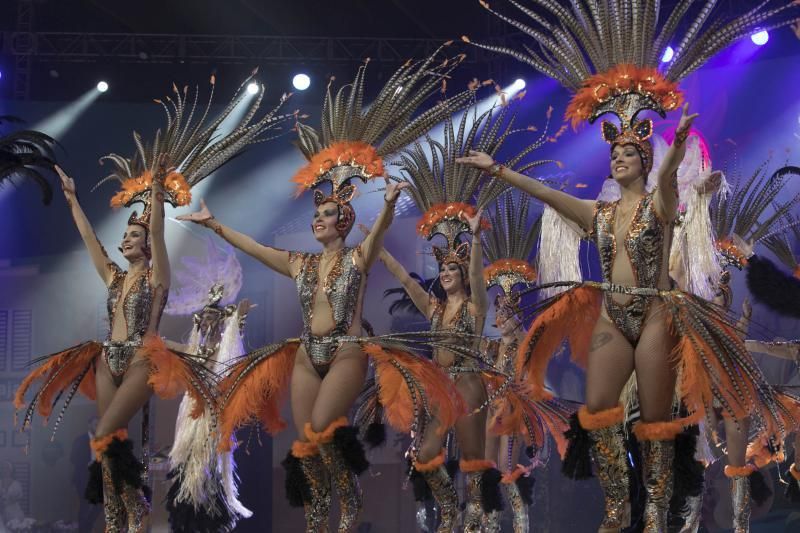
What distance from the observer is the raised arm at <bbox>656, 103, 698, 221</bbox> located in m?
3.63

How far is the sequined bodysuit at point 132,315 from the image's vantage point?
5.20 m

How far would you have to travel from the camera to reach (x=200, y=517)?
270 inches

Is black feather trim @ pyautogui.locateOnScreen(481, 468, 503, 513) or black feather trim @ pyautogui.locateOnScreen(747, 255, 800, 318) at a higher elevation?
black feather trim @ pyautogui.locateOnScreen(747, 255, 800, 318)

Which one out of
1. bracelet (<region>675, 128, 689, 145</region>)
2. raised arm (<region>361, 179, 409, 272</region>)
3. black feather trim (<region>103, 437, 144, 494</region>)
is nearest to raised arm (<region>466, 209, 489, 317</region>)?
raised arm (<region>361, 179, 409, 272</region>)

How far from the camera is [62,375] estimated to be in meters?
5.36

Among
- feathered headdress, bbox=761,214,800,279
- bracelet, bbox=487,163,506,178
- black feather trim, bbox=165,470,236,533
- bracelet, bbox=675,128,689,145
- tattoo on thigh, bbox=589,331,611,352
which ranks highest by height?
feathered headdress, bbox=761,214,800,279

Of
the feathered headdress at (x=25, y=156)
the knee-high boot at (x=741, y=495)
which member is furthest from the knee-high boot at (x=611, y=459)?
the feathered headdress at (x=25, y=156)

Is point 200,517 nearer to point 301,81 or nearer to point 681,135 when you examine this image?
point 301,81

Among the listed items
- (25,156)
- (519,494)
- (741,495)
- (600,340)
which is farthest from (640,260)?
(25,156)

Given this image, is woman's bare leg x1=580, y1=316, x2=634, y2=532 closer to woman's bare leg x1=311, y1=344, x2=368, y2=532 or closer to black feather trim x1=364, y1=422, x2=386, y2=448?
woman's bare leg x1=311, y1=344, x2=368, y2=532

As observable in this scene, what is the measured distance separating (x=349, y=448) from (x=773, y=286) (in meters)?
5.33

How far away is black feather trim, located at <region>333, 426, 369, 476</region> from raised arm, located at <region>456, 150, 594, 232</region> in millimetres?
1290

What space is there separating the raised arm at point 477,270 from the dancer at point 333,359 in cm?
58

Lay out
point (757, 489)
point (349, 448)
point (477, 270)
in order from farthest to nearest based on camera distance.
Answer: point (757, 489) → point (477, 270) → point (349, 448)
